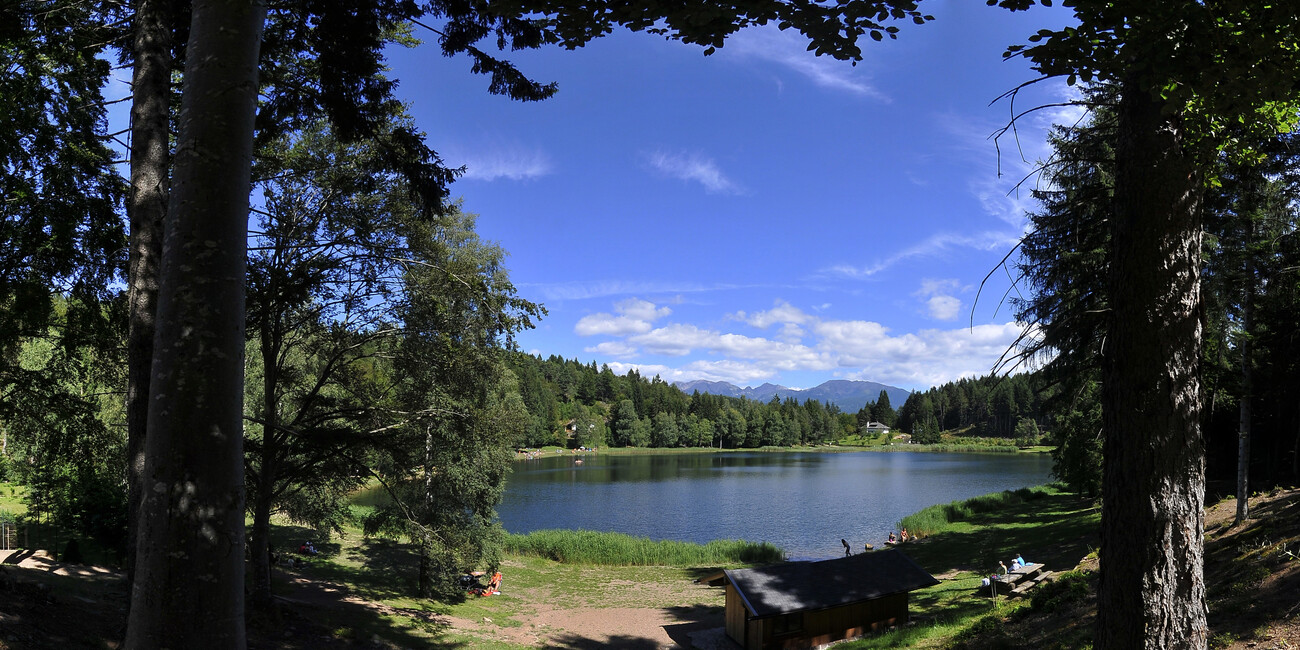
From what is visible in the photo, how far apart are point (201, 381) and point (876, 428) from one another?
17222 cm

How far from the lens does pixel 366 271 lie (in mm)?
11422

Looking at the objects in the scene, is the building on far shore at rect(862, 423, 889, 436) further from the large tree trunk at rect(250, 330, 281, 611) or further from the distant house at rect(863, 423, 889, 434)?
the large tree trunk at rect(250, 330, 281, 611)

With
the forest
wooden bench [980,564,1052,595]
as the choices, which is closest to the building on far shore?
the forest

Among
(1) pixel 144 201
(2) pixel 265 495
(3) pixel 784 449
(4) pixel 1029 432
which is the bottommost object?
(3) pixel 784 449

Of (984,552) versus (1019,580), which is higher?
(1019,580)

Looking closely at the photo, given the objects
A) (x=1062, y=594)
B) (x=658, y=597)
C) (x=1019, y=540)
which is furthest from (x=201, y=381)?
(x=1019, y=540)

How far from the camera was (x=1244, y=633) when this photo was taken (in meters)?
6.66

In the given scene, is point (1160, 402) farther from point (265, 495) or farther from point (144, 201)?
point (265, 495)

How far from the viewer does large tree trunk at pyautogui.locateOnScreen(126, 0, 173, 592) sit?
6160 mm

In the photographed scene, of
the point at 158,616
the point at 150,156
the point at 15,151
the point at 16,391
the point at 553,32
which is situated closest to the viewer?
the point at 158,616

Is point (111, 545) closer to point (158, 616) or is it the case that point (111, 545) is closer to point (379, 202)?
point (379, 202)

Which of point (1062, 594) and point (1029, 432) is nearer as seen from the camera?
point (1062, 594)

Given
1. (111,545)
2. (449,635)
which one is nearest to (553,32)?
(449,635)

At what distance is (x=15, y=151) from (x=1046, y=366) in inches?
814
